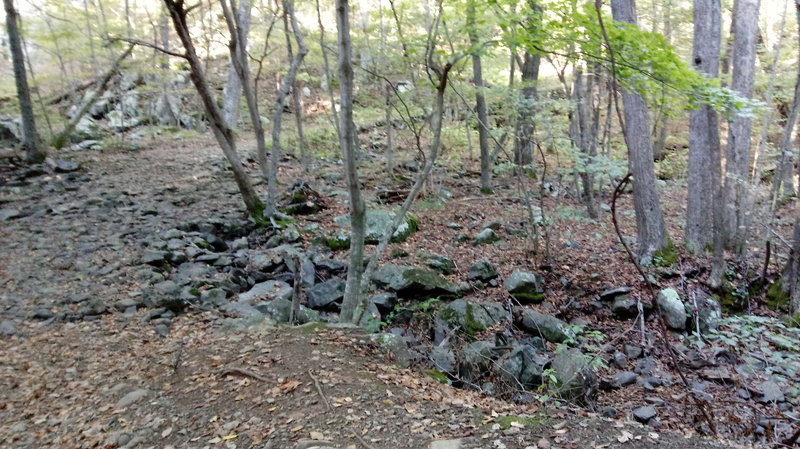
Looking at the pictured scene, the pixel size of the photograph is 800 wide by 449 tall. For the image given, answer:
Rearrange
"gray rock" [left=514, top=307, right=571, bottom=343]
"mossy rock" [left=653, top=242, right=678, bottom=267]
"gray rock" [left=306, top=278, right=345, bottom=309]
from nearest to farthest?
"gray rock" [left=514, top=307, right=571, bottom=343] → "gray rock" [left=306, top=278, right=345, bottom=309] → "mossy rock" [left=653, top=242, right=678, bottom=267]

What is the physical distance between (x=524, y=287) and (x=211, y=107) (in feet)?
20.2

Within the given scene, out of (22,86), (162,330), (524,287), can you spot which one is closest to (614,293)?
(524,287)

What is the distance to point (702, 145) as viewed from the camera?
9297 millimetres

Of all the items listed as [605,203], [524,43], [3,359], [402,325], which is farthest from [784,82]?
[3,359]

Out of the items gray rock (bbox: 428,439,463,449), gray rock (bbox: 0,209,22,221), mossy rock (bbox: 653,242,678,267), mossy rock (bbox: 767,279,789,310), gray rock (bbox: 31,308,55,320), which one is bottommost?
mossy rock (bbox: 767,279,789,310)

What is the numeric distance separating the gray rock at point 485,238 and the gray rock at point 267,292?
13.9 ft

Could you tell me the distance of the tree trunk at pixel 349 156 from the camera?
186 inches

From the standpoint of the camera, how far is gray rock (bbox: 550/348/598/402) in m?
4.99

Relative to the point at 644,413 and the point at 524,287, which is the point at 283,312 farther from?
the point at 644,413

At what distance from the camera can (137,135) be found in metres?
17.8

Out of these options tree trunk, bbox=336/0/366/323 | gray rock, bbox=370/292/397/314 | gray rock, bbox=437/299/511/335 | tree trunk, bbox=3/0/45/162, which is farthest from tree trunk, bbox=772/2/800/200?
tree trunk, bbox=3/0/45/162

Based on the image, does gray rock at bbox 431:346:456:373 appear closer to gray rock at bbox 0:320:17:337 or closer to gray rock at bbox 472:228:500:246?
gray rock at bbox 472:228:500:246

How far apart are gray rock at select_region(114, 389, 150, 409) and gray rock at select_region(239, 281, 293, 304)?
232cm

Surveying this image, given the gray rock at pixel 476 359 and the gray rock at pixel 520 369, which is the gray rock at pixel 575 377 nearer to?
the gray rock at pixel 520 369
